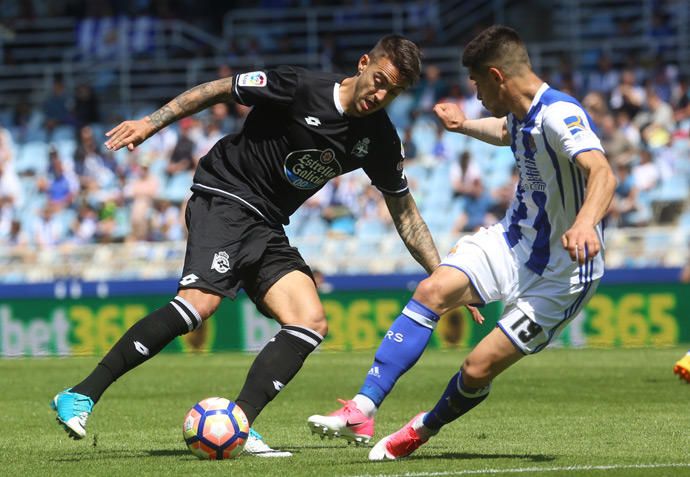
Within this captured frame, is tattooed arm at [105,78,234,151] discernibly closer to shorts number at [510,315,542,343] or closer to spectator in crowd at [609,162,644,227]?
shorts number at [510,315,542,343]

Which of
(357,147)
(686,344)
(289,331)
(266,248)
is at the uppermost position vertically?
(357,147)

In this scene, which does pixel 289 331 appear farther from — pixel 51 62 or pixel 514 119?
pixel 51 62

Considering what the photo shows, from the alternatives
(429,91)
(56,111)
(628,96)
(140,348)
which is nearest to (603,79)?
(628,96)

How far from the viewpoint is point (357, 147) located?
7.37 meters

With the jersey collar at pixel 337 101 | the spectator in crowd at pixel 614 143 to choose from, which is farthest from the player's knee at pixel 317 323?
the spectator in crowd at pixel 614 143

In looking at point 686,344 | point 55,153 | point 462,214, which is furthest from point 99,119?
point 686,344

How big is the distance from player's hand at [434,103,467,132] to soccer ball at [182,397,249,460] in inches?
77.2

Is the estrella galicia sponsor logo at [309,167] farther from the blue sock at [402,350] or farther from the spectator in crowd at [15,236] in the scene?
the spectator in crowd at [15,236]

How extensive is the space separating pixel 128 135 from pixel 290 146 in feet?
3.09

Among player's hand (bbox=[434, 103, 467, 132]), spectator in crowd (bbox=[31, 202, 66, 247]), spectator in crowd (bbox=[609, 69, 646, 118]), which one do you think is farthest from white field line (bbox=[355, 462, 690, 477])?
spectator in crowd (bbox=[31, 202, 66, 247])

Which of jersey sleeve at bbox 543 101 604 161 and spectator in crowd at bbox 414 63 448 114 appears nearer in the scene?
jersey sleeve at bbox 543 101 604 161

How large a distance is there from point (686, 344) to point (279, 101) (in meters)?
11.2

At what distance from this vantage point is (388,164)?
24.5 ft

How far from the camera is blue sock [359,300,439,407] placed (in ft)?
21.2
